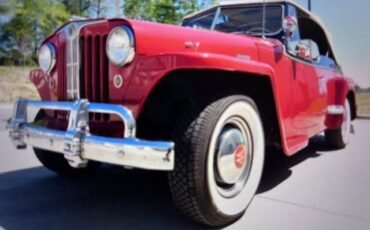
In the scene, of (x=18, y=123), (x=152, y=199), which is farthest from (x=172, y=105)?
(x=18, y=123)

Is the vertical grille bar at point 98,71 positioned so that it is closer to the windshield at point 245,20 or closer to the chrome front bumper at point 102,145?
the chrome front bumper at point 102,145

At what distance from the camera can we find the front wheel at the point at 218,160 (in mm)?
2264

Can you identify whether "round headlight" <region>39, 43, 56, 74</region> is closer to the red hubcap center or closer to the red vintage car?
the red vintage car

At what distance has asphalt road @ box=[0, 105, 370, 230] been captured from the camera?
2586mm

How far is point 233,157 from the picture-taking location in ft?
8.57

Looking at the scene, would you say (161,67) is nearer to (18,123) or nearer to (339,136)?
(18,123)

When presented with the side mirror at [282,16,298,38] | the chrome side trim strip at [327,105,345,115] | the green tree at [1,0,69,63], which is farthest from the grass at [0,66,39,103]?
the side mirror at [282,16,298,38]

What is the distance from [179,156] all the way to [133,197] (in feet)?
3.34

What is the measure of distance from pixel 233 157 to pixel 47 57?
161cm

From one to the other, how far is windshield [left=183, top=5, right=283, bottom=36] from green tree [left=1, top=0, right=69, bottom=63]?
22513mm

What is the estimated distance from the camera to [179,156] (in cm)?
228

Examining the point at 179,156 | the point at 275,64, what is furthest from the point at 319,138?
the point at 179,156

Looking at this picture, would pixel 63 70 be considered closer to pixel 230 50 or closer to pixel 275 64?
pixel 230 50

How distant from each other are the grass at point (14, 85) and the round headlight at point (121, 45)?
46.7 ft
